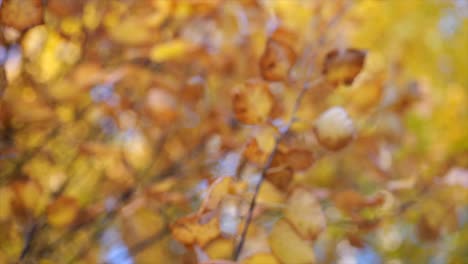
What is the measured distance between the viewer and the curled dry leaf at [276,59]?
0.67 metres

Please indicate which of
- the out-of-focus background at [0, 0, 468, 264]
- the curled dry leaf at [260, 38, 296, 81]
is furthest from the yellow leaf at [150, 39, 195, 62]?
the curled dry leaf at [260, 38, 296, 81]

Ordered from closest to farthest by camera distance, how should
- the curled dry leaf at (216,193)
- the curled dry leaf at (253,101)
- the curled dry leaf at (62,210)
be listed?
the curled dry leaf at (216,193) < the curled dry leaf at (253,101) < the curled dry leaf at (62,210)

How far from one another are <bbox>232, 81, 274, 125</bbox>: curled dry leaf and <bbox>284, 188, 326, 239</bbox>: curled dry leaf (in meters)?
0.12

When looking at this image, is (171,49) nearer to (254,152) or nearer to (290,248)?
(254,152)

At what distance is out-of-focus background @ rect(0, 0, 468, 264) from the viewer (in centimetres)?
65

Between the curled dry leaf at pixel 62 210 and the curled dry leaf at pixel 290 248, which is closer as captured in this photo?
the curled dry leaf at pixel 290 248

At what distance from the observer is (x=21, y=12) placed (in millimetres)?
611

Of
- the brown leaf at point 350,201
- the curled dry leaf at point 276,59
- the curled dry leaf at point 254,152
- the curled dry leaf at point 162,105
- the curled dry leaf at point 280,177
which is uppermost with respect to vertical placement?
the curled dry leaf at point 162,105

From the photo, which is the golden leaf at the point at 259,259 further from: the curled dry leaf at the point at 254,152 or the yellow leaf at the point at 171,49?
the yellow leaf at the point at 171,49

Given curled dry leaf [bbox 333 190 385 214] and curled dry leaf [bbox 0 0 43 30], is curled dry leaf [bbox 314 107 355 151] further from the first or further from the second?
curled dry leaf [bbox 0 0 43 30]

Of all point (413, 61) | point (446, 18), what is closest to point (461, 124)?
point (413, 61)

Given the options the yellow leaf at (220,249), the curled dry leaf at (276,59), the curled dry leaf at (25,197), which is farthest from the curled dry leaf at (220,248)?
the curled dry leaf at (25,197)

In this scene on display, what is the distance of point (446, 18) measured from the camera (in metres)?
1.75

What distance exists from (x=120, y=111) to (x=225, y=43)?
1.06ft
